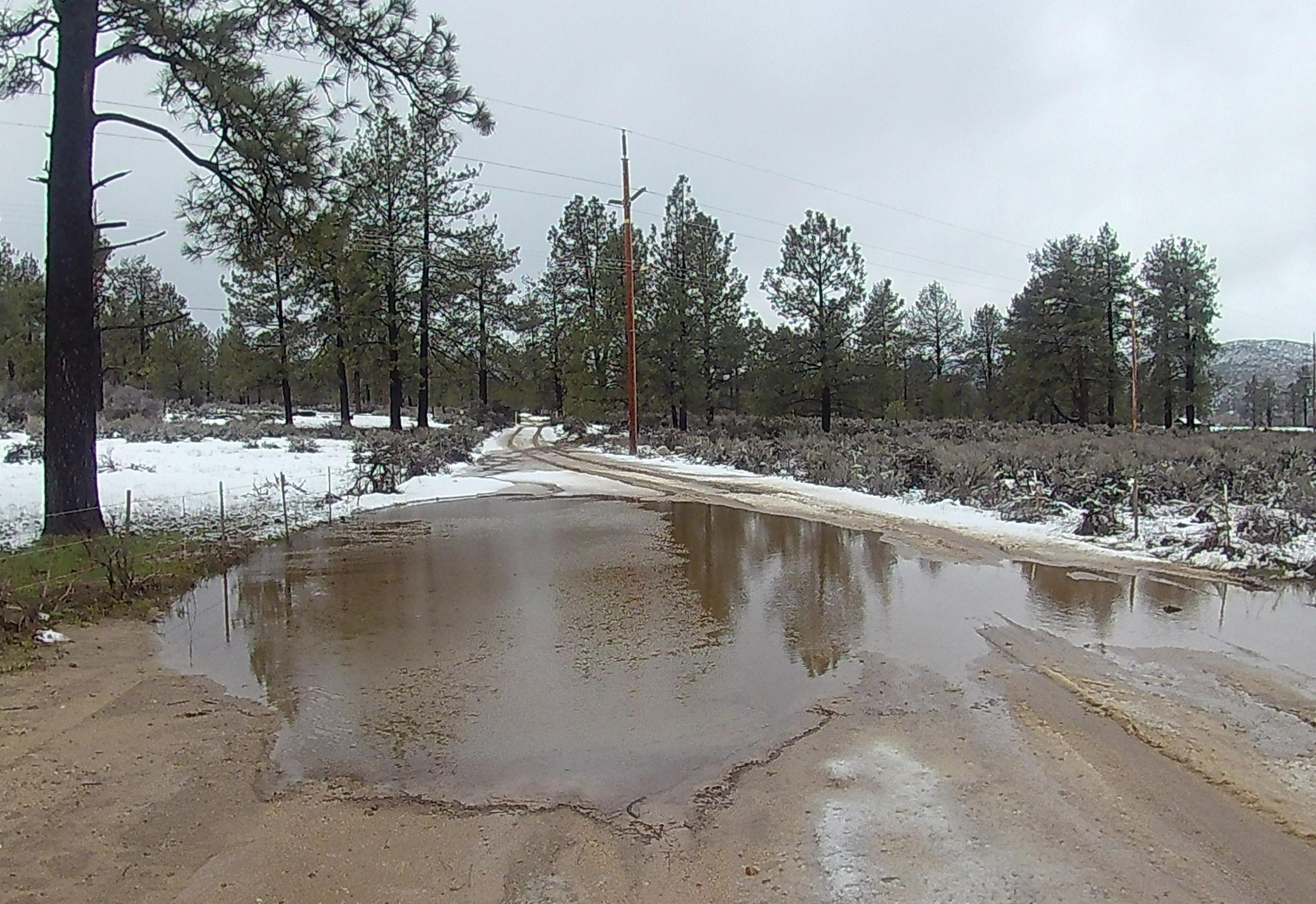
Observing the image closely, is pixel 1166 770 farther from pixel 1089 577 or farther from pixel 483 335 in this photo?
pixel 483 335

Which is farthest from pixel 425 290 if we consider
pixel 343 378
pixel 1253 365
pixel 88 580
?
pixel 1253 365

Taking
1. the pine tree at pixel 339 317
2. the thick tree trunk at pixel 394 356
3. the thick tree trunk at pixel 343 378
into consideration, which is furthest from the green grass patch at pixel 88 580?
the thick tree trunk at pixel 343 378

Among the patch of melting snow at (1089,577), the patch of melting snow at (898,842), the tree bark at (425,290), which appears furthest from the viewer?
the tree bark at (425,290)

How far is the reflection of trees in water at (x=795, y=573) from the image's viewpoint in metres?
7.05

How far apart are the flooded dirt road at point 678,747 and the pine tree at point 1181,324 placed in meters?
41.6

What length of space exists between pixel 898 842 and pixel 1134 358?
3919 cm

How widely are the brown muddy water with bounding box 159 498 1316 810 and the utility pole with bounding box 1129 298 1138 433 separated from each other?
92.8ft

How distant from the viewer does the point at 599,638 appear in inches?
270

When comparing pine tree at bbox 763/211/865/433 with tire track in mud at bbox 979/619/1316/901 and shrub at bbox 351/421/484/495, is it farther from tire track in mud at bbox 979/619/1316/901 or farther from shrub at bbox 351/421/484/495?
tire track in mud at bbox 979/619/1316/901

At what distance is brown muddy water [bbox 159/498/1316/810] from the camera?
4.63m

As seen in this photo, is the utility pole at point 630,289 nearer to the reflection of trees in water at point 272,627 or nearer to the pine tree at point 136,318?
the reflection of trees in water at point 272,627

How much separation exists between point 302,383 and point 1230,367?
544 feet

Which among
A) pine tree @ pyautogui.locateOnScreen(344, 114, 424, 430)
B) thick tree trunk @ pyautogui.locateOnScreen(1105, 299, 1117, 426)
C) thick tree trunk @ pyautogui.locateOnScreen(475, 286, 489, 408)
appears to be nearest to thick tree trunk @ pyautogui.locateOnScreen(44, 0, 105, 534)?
pine tree @ pyautogui.locateOnScreen(344, 114, 424, 430)

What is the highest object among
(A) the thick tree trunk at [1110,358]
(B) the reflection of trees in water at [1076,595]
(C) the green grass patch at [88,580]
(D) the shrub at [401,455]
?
(A) the thick tree trunk at [1110,358]
